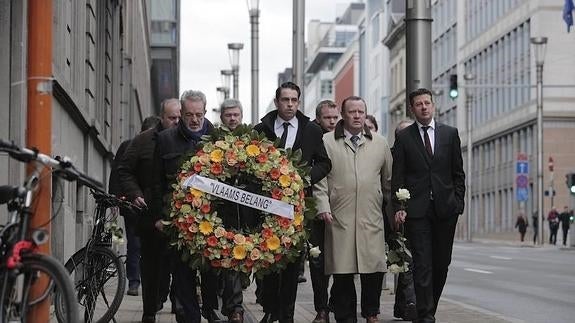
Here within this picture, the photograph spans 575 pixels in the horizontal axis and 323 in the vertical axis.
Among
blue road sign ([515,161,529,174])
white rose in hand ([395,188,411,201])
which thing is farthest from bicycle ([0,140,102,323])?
blue road sign ([515,161,529,174])

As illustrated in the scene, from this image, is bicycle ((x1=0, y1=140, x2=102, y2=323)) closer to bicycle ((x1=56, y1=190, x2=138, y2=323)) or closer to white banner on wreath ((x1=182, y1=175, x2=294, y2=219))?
bicycle ((x1=56, y1=190, x2=138, y2=323))

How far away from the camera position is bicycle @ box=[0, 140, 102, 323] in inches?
251

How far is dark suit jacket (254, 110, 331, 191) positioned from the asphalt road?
12.1 feet

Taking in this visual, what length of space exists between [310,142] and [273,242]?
3.77ft

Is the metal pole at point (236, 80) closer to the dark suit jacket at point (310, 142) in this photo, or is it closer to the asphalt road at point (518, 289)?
the asphalt road at point (518, 289)

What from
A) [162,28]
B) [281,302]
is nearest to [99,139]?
[281,302]

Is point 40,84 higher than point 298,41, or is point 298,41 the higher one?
point 298,41

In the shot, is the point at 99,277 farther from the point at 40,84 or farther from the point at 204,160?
the point at 40,84

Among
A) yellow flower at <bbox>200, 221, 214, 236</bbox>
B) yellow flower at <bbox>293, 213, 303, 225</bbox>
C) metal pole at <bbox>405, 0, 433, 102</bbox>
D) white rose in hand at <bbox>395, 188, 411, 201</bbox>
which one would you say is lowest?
yellow flower at <bbox>200, 221, 214, 236</bbox>

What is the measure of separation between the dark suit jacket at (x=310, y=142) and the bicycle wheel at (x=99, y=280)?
1.70 m

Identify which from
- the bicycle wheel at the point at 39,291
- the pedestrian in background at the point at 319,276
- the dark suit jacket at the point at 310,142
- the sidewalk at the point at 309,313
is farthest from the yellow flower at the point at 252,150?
the bicycle wheel at the point at 39,291

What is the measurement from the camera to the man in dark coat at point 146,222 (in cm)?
1110

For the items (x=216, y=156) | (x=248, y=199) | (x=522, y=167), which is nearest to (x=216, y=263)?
(x=248, y=199)

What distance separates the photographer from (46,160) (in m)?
6.55
